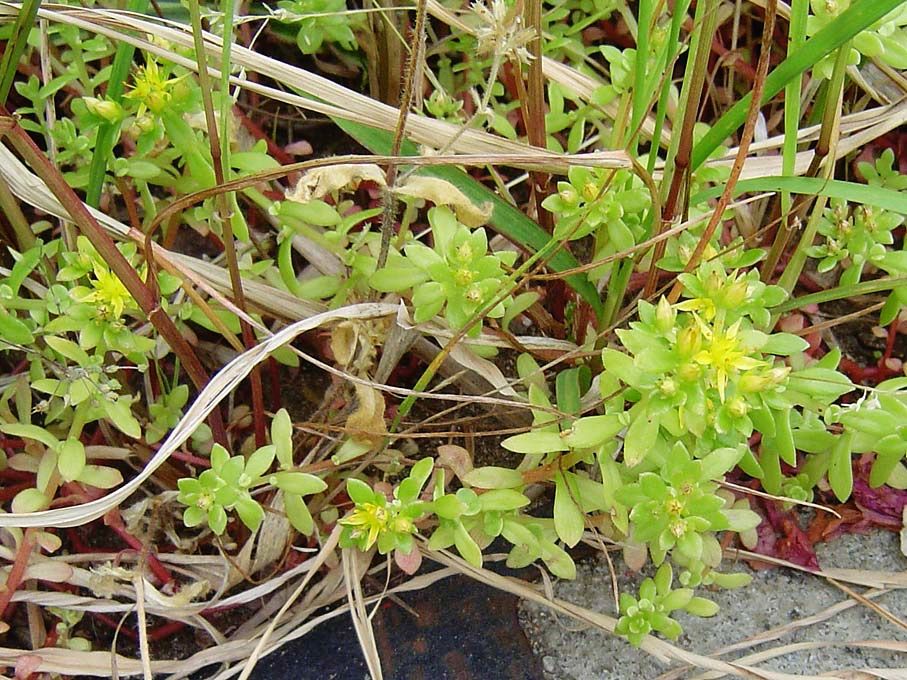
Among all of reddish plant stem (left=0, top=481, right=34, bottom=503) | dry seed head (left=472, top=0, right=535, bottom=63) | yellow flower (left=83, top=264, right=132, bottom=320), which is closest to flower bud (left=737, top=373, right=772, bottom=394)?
dry seed head (left=472, top=0, right=535, bottom=63)

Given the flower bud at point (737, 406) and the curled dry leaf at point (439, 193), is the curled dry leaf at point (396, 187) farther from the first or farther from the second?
the flower bud at point (737, 406)

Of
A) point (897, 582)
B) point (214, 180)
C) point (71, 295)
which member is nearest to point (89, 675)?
point (71, 295)

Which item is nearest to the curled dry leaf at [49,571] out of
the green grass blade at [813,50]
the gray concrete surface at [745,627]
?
the gray concrete surface at [745,627]

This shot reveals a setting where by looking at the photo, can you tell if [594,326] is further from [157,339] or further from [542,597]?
[157,339]

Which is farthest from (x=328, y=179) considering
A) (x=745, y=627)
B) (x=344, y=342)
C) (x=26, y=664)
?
(x=745, y=627)

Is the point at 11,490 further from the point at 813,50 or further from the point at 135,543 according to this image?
the point at 813,50

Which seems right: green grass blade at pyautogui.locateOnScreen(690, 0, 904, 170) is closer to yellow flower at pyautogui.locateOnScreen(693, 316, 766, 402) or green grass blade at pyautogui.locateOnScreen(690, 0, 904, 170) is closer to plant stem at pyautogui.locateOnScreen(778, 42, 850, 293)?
plant stem at pyautogui.locateOnScreen(778, 42, 850, 293)
